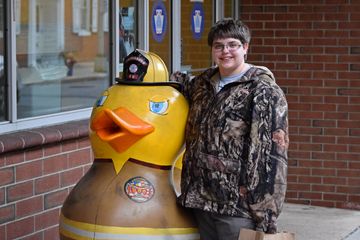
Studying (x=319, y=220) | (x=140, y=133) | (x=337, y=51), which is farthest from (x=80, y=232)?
(x=337, y=51)

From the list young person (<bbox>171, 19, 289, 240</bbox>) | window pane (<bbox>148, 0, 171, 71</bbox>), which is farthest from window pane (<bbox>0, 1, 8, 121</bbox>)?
window pane (<bbox>148, 0, 171, 71</bbox>)

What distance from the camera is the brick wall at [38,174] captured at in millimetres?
→ 5320

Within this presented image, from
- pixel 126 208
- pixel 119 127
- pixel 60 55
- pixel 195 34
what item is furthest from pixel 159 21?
pixel 126 208

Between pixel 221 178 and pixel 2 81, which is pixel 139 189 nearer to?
pixel 221 178

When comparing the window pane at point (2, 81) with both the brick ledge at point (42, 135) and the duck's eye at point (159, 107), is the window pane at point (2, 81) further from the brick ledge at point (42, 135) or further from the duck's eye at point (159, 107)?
the duck's eye at point (159, 107)

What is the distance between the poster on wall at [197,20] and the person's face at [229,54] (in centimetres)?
415

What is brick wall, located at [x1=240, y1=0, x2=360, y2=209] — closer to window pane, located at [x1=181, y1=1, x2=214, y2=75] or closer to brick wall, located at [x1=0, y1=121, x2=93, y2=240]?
window pane, located at [x1=181, y1=1, x2=214, y2=75]

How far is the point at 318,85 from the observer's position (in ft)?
28.4

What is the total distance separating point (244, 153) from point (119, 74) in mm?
2949

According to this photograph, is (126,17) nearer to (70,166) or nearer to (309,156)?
(70,166)

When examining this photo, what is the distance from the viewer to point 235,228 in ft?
13.2

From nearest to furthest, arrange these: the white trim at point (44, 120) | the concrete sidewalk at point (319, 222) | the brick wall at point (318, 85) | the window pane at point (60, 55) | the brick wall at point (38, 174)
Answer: the brick wall at point (38, 174), the white trim at point (44, 120), the window pane at point (60, 55), the concrete sidewalk at point (319, 222), the brick wall at point (318, 85)

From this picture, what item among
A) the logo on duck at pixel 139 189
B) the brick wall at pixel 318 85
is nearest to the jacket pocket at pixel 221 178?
the logo on duck at pixel 139 189

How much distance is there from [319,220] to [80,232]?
14.5 feet
